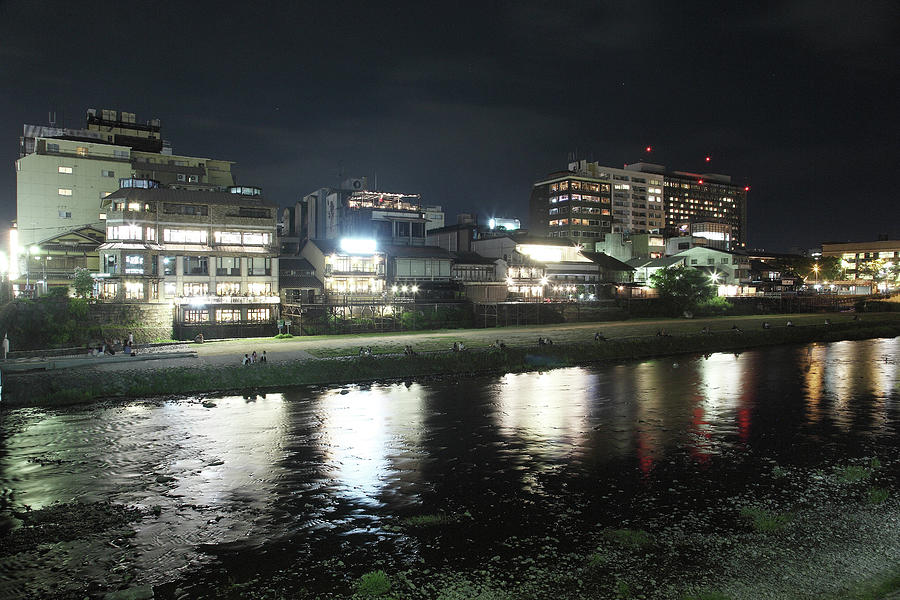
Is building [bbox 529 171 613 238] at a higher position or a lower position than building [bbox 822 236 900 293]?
higher

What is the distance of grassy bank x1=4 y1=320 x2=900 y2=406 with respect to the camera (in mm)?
28906

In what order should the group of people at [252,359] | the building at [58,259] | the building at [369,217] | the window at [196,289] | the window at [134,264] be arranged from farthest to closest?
1. the building at [369,217]
2. the building at [58,259]
3. the window at [196,289]
4. the window at [134,264]
5. the group of people at [252,359]

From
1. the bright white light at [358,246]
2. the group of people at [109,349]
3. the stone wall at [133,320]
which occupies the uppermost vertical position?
the bright white light at [358,246]

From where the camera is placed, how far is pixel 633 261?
90.5 m

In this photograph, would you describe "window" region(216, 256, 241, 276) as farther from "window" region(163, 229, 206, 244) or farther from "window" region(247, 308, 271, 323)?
"window" region(247, 308, 271, 323)

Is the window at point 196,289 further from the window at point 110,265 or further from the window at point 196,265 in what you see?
the window at point 110,265

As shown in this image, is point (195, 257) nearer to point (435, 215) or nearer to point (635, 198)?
point (435, 215)

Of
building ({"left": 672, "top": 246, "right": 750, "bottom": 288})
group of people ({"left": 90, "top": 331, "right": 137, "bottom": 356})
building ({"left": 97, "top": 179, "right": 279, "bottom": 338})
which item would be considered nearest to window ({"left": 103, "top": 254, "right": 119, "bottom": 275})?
building ({"left": 97, "top": 179, "right": 279, "bottom": 338})

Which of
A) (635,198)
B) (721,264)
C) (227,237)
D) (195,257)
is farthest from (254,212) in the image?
(635,198)

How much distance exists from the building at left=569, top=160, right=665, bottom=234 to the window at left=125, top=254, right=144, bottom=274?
341 feet

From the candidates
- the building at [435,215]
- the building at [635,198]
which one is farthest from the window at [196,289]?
the building at [635,198]

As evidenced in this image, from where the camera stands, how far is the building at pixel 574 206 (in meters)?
122

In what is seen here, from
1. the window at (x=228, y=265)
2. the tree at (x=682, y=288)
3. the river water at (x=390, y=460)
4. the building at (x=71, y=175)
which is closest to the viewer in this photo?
the river water at (x=390, y=460)

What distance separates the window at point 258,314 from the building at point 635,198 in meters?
97.3
